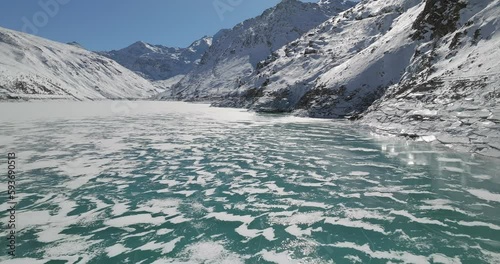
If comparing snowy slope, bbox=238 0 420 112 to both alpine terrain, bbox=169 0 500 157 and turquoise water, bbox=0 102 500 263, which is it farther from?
turquoise water, bbox=0 102 500 263

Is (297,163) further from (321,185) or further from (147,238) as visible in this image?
(147,238)

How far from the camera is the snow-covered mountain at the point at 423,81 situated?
21297 millimetres

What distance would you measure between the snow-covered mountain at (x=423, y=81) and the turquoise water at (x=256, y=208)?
16.8 ft

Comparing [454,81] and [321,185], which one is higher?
[454,81]

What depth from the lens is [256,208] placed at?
9781mm

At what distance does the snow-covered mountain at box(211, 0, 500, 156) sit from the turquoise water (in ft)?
16.8

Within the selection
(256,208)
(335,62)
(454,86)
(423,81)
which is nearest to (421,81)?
(423,81)

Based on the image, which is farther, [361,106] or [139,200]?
[361,106]

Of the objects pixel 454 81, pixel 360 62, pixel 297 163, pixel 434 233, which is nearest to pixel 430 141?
pixel 454 81

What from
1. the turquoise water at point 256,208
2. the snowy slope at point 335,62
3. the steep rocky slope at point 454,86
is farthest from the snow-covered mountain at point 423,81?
the turquoise water at point 256,208

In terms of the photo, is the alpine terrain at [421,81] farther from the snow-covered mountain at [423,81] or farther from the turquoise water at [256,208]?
the turquoise water at [256,208]

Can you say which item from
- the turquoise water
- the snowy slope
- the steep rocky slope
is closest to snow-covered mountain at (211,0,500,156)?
the steep rocky slope

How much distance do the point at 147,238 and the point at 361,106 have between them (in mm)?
43949

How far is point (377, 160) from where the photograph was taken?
16.8 metres
